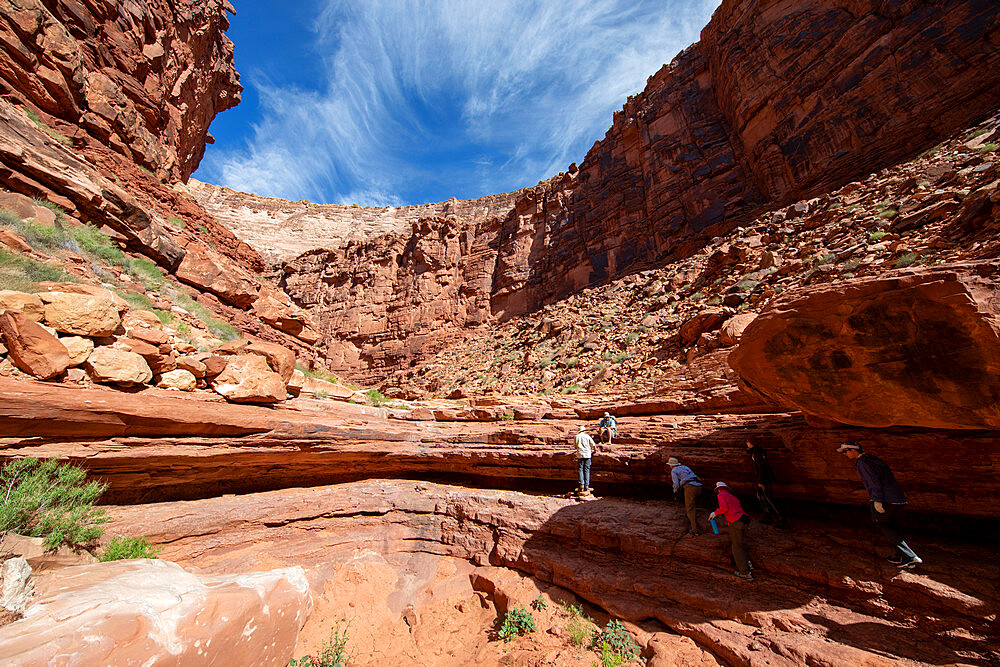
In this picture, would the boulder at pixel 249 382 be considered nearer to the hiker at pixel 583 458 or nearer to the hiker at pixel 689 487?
the hiker at pixel 583 458

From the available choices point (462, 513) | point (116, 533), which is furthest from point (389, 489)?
point (116, 533)

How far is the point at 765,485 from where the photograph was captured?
482cm

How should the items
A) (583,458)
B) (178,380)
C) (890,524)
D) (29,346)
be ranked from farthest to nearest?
(583,458), (178,380), (29,346), (890,524)

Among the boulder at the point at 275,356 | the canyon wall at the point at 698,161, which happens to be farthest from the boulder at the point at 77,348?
the canyon wall at the point at 698,161

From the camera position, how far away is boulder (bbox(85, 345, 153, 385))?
15.1ft

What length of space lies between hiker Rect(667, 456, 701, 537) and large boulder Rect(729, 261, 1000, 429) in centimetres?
165

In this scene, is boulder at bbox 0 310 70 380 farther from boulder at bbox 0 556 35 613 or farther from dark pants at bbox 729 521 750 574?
dark pants at bbox 729 521 750 574

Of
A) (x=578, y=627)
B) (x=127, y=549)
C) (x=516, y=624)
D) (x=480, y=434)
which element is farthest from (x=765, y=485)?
(x=127, y=549)

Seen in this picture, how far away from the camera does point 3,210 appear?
243 inches

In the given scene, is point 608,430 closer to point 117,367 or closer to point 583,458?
point 583,458

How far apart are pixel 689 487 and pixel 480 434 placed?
4.74 metres

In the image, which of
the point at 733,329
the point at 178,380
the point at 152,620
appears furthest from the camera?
the point at 733,329

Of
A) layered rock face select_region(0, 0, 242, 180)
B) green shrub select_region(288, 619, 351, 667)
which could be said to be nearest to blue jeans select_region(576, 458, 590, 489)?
green shrub select_region(288, 619, 351, 667)

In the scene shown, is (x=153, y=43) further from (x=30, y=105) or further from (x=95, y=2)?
(x=30, y=105)
